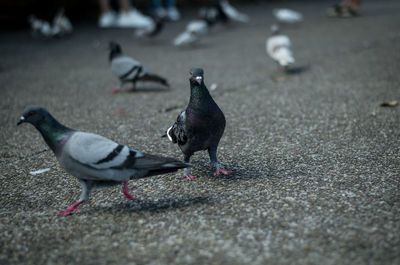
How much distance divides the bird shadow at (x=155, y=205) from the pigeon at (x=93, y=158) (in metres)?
0.22

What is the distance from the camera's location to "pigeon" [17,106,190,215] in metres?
2.44

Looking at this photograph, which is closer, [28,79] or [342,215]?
[342,215]

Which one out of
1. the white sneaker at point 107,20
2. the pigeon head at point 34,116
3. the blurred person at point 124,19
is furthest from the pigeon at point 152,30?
the pigeon head at point 34,116

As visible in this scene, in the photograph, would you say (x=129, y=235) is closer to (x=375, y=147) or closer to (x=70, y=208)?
(x=70, y=208)

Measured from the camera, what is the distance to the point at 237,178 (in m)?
3.04

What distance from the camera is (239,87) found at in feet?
19.6

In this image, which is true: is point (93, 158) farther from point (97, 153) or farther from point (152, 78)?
point (152, 78)

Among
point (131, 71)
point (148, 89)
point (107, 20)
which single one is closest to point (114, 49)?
point (131, 71)

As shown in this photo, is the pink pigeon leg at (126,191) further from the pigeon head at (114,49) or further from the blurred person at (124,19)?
the blurred person at (124,19)

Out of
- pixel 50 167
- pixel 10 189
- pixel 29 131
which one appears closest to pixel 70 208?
pixel 10 189

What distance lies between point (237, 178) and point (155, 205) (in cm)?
71

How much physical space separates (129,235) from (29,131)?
9.01ft

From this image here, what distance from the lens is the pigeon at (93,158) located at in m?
2.44

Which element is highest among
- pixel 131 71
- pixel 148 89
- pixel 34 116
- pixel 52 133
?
pixel 34 116
